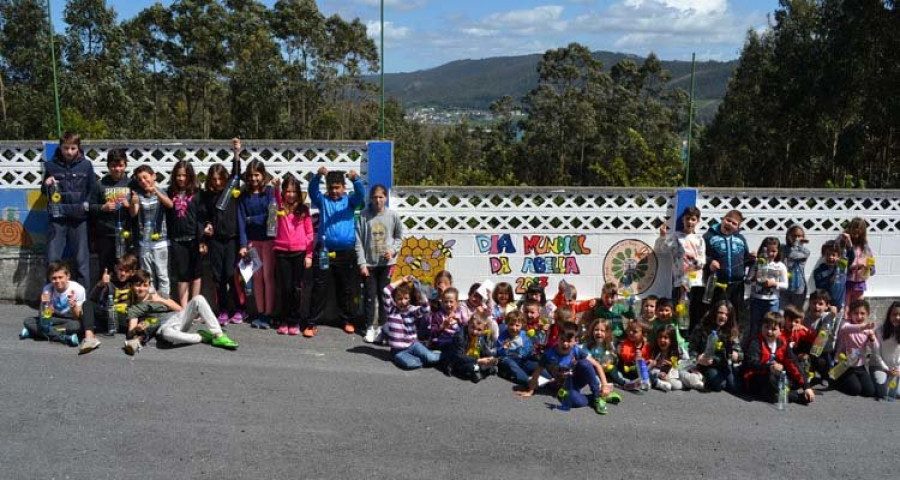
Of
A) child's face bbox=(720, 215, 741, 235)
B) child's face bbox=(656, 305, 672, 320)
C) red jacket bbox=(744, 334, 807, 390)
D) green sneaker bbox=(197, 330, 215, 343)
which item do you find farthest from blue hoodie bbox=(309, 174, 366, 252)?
→ red jacket bbox=(744, 334, 807, 390)

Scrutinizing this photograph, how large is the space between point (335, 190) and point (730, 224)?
162 inches

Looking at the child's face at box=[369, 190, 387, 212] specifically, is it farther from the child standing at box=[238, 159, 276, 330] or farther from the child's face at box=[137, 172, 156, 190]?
the child's face at box=[137, 172, 156, 190]

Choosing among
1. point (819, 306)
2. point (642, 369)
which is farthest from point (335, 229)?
point (819, 306)

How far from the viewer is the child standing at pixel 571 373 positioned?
20.3ft

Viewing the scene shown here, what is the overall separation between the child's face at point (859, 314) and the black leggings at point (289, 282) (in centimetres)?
538

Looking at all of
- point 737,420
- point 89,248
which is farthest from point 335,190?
point 737,420

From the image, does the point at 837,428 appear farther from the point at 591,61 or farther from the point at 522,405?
the point at 591,61

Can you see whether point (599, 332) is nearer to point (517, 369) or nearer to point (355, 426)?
point (517, 369)

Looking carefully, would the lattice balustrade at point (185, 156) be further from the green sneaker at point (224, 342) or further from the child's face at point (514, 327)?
the child's face at point (514, 327)

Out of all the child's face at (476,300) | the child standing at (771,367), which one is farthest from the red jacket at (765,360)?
the child's face at (476,300)

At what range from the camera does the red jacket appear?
6.67 meters

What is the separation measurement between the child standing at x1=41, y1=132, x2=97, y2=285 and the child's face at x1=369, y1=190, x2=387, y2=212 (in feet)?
9.03

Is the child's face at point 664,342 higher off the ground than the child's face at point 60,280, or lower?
lower

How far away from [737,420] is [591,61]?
110ft
